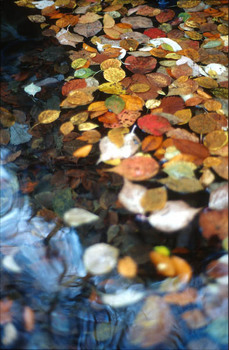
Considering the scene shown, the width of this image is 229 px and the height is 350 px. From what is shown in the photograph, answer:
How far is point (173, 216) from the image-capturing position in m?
0.91

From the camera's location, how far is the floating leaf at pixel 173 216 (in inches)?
35.4

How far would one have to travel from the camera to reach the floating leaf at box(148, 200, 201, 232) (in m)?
0.90

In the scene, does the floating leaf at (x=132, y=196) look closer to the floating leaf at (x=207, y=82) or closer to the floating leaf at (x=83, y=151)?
the floating leaf at (x=83, y=151)

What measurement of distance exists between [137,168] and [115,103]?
280 mm

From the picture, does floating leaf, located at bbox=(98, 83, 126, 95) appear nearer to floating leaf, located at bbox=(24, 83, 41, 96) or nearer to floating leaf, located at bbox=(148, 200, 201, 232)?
floating leaf, located at bbox=(24, 83, 41, 96)

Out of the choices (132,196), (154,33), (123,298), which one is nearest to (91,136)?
(132,196)

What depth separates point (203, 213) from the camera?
2.98 feet

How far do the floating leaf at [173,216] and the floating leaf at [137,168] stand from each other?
110 millimetres

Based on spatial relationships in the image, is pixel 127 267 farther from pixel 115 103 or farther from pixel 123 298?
pixel 115 103

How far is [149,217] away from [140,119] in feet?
1.16

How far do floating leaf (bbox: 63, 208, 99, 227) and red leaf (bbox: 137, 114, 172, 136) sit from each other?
0.33 meters

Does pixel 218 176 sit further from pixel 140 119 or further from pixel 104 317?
pixel 104 317

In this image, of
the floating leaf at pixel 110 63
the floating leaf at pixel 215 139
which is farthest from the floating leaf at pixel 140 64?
the floating leaf at pixel 215 139

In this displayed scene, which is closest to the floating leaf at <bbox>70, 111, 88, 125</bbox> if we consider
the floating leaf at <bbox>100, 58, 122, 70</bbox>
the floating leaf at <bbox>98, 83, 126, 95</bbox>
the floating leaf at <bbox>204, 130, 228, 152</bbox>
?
the floating leaf at <bbox>98, 83, 126, 95</bbox>
